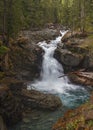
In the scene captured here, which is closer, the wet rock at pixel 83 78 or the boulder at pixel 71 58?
the wet rock at pixel 83 78

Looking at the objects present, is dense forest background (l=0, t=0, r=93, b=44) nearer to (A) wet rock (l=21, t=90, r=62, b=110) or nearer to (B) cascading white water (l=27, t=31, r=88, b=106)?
(B) cascading white water (l=27, t=31, r=88, b=106)

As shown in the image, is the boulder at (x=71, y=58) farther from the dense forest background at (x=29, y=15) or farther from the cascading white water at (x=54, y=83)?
the dense forest background at (x=29, y=15)

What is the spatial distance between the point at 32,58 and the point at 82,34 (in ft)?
42.7

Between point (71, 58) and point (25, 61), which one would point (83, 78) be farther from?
point (25, 61)

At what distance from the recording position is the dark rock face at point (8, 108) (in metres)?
19.3

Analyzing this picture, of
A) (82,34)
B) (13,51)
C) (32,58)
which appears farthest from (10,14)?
(82,34)

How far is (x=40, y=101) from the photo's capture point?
2298cm

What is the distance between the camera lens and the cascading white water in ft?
91.2

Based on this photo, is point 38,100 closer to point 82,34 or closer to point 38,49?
point 38,49

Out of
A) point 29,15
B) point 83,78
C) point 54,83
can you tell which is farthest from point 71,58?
point 29,15

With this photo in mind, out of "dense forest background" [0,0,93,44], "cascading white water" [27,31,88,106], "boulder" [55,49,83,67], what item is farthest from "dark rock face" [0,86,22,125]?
"boulder" [55,49,83,67]

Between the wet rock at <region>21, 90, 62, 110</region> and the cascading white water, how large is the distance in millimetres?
2018

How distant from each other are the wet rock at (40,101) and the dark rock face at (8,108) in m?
2.53

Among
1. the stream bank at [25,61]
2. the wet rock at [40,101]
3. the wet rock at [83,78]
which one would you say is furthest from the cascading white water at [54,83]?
the wet rock at [40,101]
